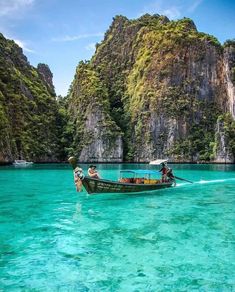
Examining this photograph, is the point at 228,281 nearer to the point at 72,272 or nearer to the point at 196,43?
the point at 72,272

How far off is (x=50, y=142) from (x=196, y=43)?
5926 centimetres

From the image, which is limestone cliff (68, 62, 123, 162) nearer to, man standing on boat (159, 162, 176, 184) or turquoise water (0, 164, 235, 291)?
man standing on boat (159, 162, 176, 184)

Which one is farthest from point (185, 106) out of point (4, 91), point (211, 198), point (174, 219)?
point (174, 219)

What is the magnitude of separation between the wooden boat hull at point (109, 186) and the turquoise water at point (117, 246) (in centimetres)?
287

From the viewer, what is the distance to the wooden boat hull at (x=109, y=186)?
87.3 feet

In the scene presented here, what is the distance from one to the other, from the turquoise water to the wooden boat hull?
2.87 metres

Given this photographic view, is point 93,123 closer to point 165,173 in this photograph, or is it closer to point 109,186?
point 165,173

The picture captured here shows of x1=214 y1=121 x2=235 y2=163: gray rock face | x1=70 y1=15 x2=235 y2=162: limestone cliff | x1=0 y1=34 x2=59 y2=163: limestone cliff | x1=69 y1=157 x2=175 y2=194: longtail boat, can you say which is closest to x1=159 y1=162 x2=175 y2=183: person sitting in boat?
x1=69 y1=157 x2=175 y2=194: longtail boat

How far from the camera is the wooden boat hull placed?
2661 cm

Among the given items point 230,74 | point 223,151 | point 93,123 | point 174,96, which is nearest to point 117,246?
point 223,151

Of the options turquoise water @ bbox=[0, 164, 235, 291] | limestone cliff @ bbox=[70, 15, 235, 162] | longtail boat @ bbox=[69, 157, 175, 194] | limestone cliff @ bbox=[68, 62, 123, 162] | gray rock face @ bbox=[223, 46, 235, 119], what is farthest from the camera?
gray rock face @ bbox=[223, 46, 235, 119]

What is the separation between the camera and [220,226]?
16.8 m

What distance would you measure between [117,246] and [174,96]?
111756 millimetres

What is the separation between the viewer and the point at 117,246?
1338 centimetres
